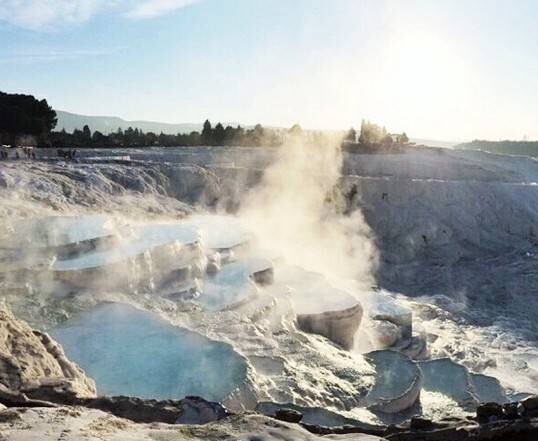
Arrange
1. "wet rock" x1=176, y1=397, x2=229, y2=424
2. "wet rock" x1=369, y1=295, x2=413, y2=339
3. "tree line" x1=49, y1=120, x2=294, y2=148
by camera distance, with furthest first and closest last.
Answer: "tree line" x1=49, y1=120, x2=294, y2=148 → "wet rock" x1=369, y1=295, x2=413, y2=339 → "wet rock" x1=176, y1=397, x2=229, y2=424

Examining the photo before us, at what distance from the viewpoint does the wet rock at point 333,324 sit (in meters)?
10.8

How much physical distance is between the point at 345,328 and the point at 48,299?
5.57m

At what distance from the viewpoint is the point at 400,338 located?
12.4 meters

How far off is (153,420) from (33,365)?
149 centimetres

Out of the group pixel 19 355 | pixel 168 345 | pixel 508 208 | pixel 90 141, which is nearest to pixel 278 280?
pixel 168 345

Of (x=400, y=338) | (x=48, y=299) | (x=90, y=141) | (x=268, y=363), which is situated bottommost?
(x=400, y=338)

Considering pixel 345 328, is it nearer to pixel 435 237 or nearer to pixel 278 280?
pixel 278 280

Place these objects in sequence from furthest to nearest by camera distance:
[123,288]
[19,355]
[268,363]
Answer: [123,288]
[268,363]
[19,355]

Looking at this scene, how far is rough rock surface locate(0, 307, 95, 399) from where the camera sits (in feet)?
14.8

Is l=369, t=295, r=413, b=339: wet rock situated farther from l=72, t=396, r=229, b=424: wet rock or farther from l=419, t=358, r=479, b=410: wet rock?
l=72, t=396, r=229, b=424: wet rock

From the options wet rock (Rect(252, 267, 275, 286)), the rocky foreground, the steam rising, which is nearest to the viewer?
the rocky foreground

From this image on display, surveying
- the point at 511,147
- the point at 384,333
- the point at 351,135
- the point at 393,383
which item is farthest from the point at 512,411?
the point at 511,147

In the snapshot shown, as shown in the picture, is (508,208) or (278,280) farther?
(508,208)

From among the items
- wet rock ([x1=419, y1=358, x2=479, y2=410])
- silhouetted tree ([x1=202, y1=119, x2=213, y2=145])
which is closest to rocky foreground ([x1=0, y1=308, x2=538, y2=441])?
wet rock ([x1=419, y1=358, x2=479, y2=410])
